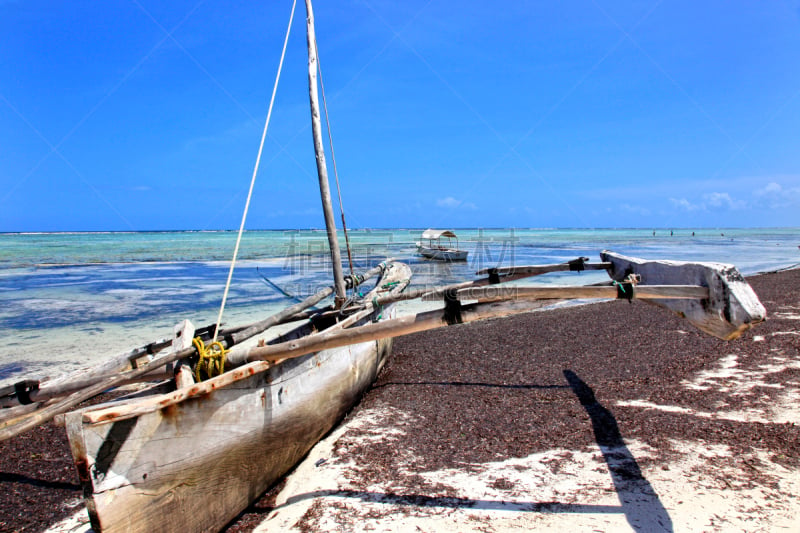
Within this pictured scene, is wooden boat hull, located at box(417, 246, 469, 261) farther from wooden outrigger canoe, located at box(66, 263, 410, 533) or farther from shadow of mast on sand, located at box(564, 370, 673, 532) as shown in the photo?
wooden outrigger canoe, located at box(66, 263, 410, 533)

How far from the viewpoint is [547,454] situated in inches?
157

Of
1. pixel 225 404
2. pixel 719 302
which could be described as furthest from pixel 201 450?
pixel 719 302

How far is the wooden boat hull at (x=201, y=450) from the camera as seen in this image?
2.56m

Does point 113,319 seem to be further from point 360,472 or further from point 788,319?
point 788,319

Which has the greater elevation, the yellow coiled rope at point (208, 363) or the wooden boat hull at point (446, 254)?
the yellow coiled rope at point (208, 363)

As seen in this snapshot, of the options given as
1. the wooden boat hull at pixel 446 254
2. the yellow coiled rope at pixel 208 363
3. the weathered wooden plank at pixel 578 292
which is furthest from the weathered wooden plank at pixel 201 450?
the wooden boat hull at pixel 446 254

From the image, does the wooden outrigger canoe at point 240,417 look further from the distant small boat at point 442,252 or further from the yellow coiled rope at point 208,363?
the distant small boat at point 442,252

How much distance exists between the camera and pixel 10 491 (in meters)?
3.99

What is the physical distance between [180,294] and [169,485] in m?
15.6

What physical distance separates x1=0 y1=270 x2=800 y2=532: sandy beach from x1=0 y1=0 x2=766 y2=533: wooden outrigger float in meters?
0.44

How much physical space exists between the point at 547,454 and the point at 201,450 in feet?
9.12

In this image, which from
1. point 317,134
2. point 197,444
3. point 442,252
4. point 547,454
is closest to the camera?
point 197,444

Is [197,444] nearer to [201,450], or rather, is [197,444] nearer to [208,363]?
[201,450]

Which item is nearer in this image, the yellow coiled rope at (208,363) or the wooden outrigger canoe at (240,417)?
the wooden outrigger canoe at (240,417)
